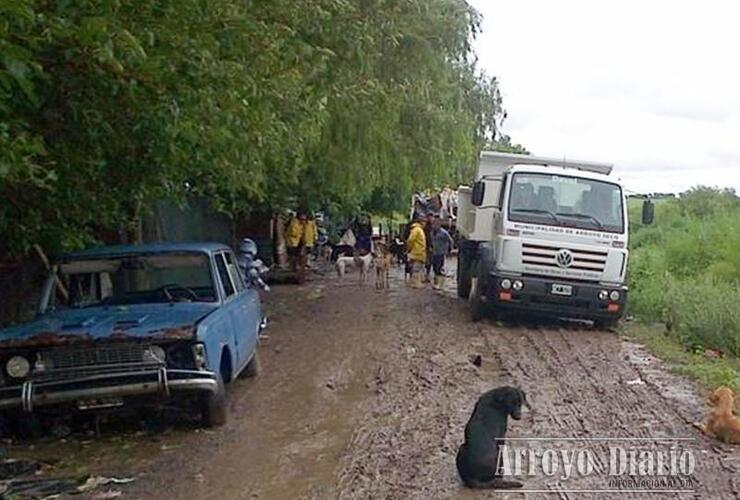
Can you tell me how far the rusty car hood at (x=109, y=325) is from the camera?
7953 mm

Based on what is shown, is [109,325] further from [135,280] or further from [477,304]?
[477,304]

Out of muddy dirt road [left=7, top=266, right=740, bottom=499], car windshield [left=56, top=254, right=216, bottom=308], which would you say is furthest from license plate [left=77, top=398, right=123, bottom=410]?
car windshield [left=56, top=254, right=216, bottom=308]

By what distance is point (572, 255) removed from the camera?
15328mm

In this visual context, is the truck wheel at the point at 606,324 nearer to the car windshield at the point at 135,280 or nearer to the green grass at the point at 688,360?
the green grass at the point at 688,360

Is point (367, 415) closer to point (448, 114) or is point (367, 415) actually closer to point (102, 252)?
point (102, 252)

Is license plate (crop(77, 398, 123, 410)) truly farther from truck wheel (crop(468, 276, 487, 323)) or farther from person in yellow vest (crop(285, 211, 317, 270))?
person in yellow vest (crop(285, 211, 317, 270))

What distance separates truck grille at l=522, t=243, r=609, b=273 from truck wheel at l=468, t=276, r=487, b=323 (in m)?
1.14

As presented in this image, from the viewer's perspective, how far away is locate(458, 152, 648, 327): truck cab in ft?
50.4

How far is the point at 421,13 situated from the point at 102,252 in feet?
26.7

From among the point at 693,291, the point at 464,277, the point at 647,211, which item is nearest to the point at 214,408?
the point at 647,211

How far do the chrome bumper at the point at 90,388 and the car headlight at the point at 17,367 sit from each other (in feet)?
0.43

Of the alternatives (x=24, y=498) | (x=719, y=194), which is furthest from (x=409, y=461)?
(x=719, y=194)

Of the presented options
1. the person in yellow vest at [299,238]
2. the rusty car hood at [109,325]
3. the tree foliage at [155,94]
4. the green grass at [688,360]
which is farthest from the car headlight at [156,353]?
the person in yellow vest at [299,238]

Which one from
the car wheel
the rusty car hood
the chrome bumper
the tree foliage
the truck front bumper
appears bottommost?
the car wheel
